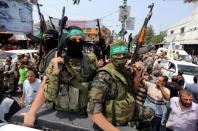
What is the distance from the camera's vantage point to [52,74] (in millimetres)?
1445

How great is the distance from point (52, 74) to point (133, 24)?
36.7ft

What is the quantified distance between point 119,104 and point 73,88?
48 cm

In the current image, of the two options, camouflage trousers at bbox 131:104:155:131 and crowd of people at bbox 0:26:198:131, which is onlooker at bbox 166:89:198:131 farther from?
camouflage trousers at bbox 131:104:155:131

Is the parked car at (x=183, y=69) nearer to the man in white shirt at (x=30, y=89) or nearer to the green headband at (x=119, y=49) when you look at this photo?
the man in white shirt at (x=30, y=89)

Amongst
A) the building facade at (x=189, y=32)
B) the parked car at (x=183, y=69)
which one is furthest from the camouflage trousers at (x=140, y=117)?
the building facade at (x=189, y=32)

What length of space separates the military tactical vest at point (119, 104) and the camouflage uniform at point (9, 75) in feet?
18.2

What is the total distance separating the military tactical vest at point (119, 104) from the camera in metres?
1.41

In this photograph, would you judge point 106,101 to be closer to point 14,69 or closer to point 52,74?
point 52,74

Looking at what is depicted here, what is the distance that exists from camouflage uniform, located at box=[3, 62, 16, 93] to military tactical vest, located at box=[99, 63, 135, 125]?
5553mm

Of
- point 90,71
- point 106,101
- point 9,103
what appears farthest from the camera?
point 9,103

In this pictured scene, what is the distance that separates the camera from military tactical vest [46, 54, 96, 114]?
1526 mm

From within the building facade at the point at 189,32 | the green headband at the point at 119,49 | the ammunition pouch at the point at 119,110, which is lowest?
the ammunition pouch at the point at 119,110

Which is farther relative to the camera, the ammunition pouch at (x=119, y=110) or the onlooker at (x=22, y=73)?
the onlooker at (x=22, y=73)

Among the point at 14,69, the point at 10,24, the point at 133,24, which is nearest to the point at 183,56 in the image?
the point at 133,24
